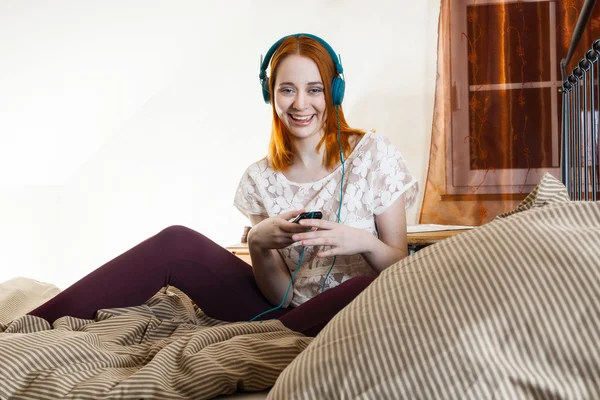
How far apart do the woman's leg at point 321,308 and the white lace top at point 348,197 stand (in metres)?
0.33

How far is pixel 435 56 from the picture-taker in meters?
3.38

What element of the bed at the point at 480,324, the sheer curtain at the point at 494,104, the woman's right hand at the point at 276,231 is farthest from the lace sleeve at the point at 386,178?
the sheer curtain at the point at 494,104

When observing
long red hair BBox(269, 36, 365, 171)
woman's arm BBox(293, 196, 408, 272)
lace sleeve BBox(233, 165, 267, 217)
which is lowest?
woman's arm BBox(293, 196, 408, 272)

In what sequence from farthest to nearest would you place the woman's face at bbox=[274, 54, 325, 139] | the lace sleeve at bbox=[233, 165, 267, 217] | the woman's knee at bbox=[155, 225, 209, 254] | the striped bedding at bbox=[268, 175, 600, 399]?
the lace sleeve at bbox=[233, 165, 267, 217] → the woman's face at bbox=[274, 54, 325, 139] → the woman's knee at bbox=[155, 225, 209, 254] → the striped bedding at bbox=[268, 175, 600, 399]

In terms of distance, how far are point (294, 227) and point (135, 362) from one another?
1.42ft

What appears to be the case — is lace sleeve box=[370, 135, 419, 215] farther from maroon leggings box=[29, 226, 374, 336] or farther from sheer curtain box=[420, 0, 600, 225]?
sheer curtain box=[420, 0, 600, 225]

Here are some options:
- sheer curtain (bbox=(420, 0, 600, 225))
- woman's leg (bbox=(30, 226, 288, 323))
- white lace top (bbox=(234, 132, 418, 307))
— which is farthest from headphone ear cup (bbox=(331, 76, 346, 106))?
sheer curtain (bbox=(420, 0, 600, 225))

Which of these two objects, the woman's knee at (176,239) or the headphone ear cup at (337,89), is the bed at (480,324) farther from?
the headphone ear cup at (337,89)

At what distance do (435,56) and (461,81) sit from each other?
0.27 meters

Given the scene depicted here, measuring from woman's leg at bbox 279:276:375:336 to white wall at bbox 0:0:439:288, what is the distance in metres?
2.31

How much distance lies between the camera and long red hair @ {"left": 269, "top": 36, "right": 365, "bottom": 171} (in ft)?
4.94

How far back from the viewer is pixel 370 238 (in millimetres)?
1331

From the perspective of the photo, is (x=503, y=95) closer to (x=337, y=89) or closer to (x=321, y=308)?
(x=337, y=89)

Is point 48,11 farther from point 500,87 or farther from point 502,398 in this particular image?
point 502,398
